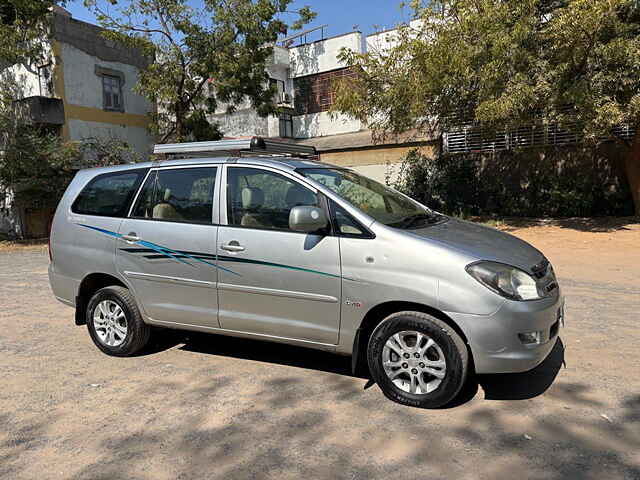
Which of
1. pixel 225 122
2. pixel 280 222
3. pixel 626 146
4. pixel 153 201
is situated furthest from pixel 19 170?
pixel 626 146

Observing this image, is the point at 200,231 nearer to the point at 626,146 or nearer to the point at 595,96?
the point at 595,96

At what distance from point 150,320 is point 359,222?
224 cm

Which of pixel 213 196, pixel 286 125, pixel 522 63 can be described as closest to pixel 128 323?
pixel 213 196

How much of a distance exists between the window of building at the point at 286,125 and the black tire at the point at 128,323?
21.0m

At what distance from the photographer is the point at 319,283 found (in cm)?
387

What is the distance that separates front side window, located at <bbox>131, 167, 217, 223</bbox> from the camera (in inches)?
177

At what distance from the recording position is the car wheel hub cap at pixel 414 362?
360cm

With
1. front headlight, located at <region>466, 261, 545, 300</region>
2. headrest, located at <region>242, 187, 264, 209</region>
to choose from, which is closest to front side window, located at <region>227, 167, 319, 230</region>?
headrest, located at <region>242, 187, 264, 209</region>

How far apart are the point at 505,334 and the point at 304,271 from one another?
1484 mm

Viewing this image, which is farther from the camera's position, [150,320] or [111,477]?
[150,320]

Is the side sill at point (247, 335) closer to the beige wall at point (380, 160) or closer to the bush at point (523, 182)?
the bush at point (523, 182)

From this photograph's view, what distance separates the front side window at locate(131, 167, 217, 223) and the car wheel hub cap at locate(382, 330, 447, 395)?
1.87 metres

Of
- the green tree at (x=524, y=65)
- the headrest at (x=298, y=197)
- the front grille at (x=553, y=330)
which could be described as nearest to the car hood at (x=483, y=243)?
the front grille at (x=553, y=330)

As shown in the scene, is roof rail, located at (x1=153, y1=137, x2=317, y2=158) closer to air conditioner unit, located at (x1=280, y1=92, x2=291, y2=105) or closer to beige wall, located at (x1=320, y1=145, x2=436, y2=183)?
beige wall, located at (x1=320, y1=145, x2=436, y2=183)
